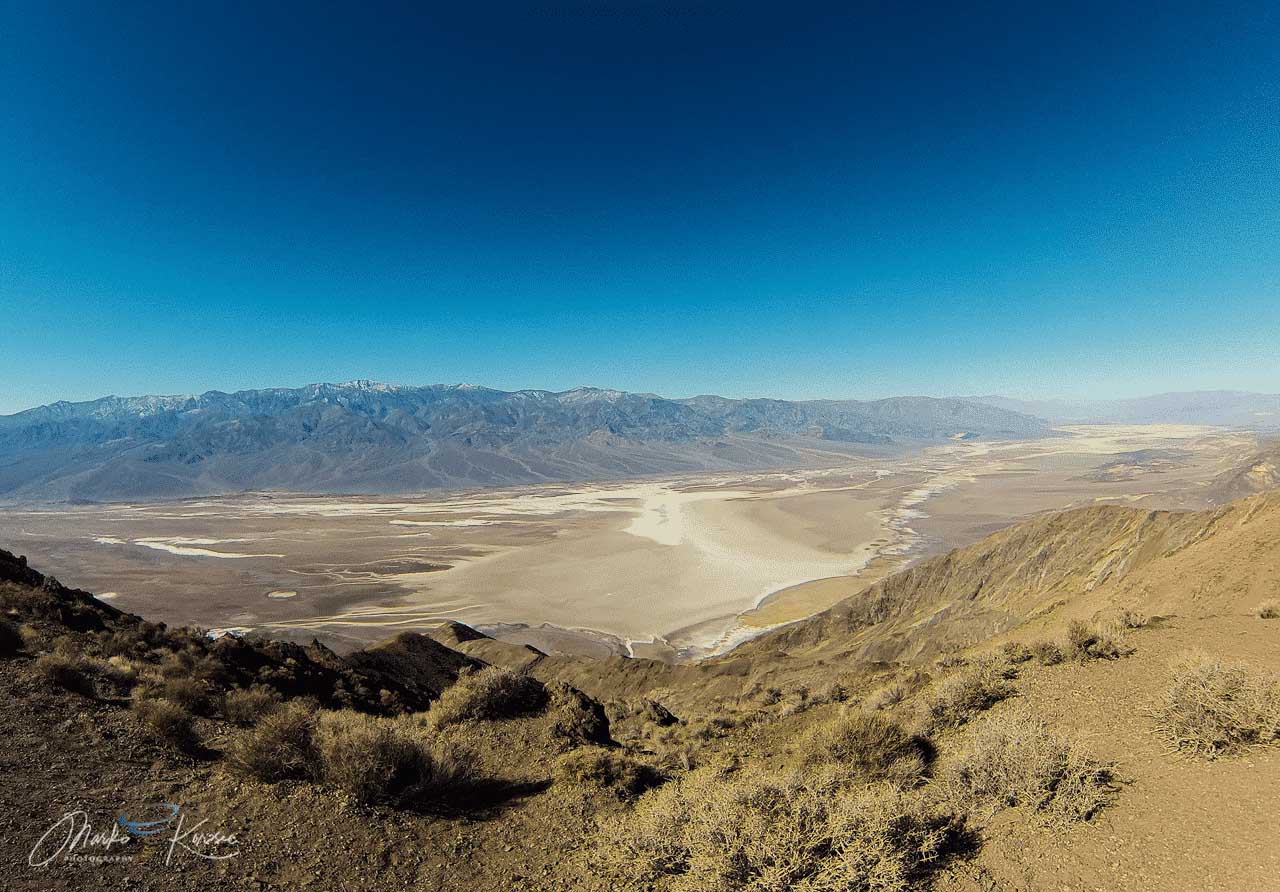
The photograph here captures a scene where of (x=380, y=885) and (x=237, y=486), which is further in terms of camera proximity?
(x=237, y=486)

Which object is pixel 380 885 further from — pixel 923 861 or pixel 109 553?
pixel 109 553

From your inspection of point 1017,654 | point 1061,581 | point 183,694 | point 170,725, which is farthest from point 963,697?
point 1061,581

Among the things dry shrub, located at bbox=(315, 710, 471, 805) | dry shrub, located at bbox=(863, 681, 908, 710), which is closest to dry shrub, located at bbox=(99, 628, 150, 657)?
dry shrub, located at bbox=(315, 710, 471, 805)

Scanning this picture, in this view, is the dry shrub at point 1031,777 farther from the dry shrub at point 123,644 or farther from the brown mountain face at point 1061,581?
the dry shrub at point 123,644

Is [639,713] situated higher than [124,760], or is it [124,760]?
[124,760]

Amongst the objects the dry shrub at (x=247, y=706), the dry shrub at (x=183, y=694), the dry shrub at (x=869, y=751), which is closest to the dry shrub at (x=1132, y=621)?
the dry shrub at (x=869, y=751)

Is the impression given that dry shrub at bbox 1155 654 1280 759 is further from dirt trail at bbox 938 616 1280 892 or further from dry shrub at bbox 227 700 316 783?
dry shrub at bbox 227 700 316 783

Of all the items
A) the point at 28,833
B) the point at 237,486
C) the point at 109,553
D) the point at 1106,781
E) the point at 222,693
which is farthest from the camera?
the point at 237,486

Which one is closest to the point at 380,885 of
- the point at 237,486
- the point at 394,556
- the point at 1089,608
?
the point at 1089,608
